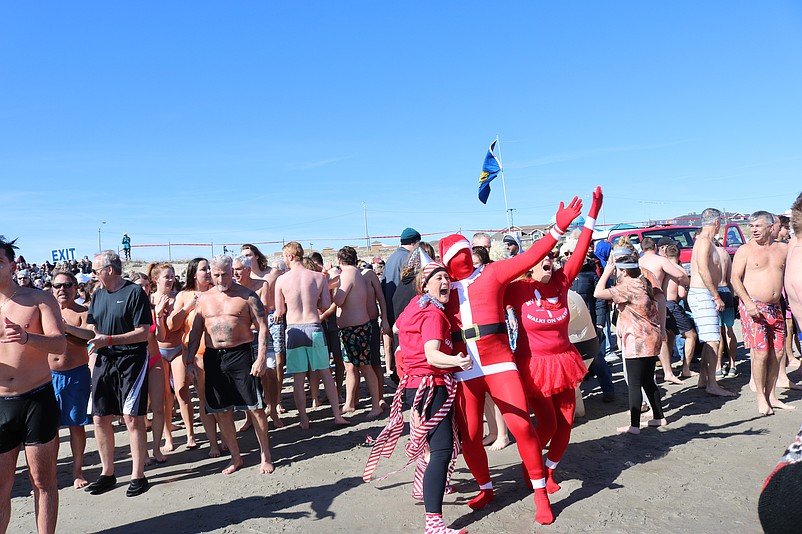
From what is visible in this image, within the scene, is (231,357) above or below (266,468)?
above

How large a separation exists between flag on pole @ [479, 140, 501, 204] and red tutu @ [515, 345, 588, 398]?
986 centimetres

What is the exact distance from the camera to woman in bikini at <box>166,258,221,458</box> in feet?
18.5

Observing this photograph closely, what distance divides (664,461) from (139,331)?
4345 millimetres

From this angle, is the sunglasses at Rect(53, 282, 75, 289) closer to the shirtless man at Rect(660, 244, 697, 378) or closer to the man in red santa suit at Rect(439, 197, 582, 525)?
the man in red santa suit at Rect(439, 197, 582, 525)

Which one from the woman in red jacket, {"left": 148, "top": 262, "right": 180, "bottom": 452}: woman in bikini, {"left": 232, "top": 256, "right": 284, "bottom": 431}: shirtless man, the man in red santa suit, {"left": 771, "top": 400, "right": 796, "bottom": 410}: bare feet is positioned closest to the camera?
the woman in red jacket

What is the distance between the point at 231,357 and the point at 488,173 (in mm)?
9845

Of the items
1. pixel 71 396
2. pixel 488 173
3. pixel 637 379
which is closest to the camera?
pixel 71 396

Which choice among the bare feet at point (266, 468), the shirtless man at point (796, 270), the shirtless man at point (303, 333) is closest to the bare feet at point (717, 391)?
the shirtless man at point (303, 333)

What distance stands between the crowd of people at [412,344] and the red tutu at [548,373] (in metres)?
0.01

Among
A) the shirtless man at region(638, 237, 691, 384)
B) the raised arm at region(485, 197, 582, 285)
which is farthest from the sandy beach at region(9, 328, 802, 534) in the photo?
the raised arm at region(485, 197, 582, 285)

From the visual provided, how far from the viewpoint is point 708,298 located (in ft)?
22.0

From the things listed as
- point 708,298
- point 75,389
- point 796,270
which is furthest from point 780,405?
point 75,389

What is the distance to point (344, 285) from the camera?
6.74 meters

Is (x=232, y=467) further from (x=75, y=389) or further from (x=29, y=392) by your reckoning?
(x=29, y=392)
